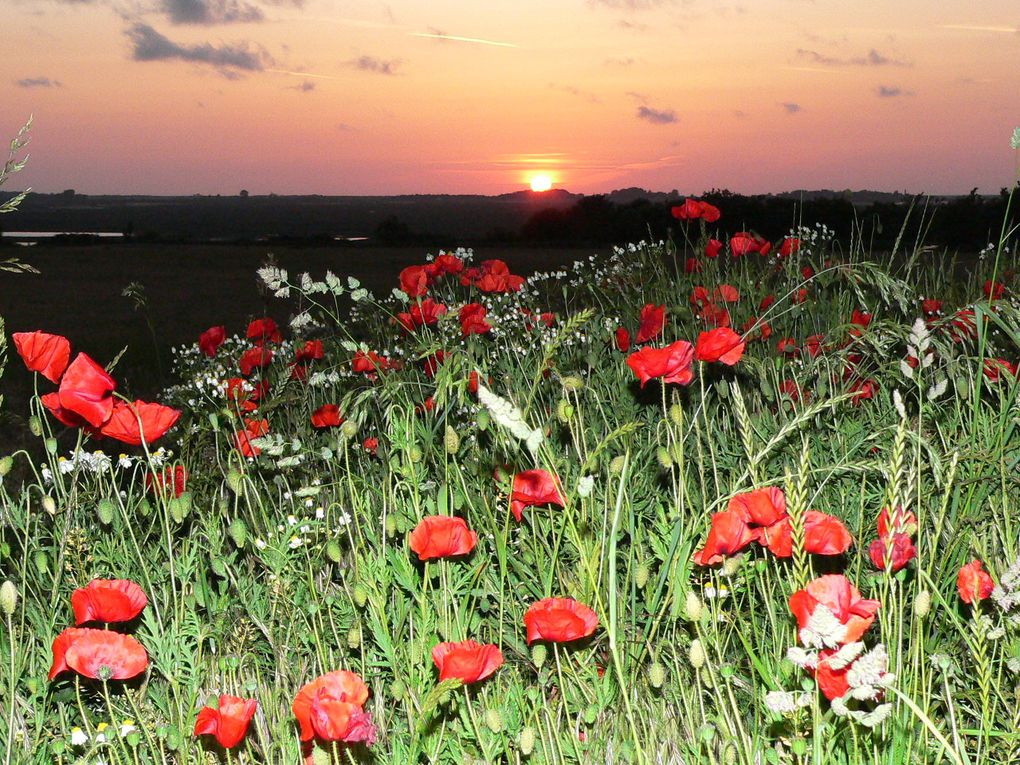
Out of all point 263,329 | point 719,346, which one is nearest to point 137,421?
point 719,346

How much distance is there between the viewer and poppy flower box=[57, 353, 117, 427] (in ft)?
6.93

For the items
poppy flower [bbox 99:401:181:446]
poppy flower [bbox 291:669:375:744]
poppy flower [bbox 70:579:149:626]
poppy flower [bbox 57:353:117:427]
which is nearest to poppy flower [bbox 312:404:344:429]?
poppy flower [bbox 99:401:181:446]

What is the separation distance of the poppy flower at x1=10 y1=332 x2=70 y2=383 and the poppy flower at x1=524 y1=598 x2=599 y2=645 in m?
1.19

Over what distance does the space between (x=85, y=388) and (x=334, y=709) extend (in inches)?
40.1

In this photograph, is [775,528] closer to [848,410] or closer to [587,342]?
[848,410]

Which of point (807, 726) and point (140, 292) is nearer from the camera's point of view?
point (807, 726)

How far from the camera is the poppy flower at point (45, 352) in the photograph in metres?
2.24

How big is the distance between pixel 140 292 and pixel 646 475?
89.8 inches

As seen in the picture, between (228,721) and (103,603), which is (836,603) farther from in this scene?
(103,603)

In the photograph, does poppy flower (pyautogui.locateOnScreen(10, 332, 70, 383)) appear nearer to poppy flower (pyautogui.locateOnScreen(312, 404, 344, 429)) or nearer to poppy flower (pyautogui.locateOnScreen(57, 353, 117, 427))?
poppy flower (pyautogui.locateOnScreen(57, 353, 117, 427))

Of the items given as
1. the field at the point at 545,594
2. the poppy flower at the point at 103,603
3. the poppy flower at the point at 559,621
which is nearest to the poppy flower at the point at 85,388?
the field at the point at 545,594

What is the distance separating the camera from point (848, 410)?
3457 mm

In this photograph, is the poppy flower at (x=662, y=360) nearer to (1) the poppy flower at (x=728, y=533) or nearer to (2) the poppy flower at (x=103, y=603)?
(1) the poppy flower at (x=728, y=533)

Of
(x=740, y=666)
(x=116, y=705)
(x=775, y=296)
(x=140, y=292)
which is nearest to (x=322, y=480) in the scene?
(x=140, y=292)
